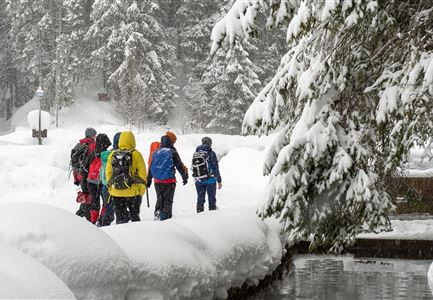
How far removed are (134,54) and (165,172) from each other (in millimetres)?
28651

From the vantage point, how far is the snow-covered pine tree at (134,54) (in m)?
37.5

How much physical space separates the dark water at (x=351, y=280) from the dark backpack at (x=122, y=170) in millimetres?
2199

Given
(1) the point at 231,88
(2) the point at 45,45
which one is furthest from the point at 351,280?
(2) the point at 45,45

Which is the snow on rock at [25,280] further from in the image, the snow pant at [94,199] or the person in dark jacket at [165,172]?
the snow pant at [94,199]

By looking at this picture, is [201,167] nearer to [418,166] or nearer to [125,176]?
[125,176]

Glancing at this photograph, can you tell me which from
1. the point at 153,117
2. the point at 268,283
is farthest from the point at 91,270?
the point at 153,117

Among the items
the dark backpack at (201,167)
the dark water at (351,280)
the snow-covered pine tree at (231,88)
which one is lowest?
the dark water at (351,280)

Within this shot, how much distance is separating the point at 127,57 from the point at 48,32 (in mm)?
6396

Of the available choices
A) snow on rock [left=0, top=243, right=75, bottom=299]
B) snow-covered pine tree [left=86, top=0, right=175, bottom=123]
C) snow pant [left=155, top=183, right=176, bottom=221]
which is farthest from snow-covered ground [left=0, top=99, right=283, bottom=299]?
snow-covered pine tree [left=86, top=0, right=175, bottom=123]

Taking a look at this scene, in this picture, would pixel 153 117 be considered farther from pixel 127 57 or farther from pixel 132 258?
pixel 132 258

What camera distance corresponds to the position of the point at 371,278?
10133 millimetres

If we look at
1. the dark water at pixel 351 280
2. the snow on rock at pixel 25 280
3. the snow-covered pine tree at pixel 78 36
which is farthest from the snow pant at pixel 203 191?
the snow-covered pine tree at pixel 78 36

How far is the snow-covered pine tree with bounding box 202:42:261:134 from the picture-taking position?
3756 cm

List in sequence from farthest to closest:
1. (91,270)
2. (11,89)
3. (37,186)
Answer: (11,89) → (37,186) → (91,270)
